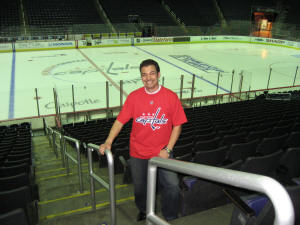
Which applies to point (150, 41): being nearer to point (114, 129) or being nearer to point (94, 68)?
point (94, 68)

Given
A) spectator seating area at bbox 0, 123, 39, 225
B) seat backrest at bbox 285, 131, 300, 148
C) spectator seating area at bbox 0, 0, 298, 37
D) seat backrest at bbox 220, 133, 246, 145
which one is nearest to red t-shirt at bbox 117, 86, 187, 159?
spectator seating area at bbox 0, 123, 39, 225

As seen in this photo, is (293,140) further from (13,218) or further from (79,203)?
(13,218)

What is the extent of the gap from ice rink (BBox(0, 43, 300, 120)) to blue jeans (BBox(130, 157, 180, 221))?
657 cm

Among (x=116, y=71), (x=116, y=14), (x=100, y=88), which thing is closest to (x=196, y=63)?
(x=116, y=71)

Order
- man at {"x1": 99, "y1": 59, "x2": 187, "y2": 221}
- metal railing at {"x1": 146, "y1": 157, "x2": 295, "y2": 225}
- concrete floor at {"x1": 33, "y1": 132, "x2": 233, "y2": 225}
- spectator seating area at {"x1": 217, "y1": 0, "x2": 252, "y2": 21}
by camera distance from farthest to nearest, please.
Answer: spectator seating area at {"x1": 217, "y1": 0, "x2": 252, "y2": 21}
man at {"x1": 99, "y1": 59, "x2": 187, "y2": 221}
concrete floor at {"x1": 33, "y1": 132, "x2": 233, "y2": 225}
metal railing at {"x1": 146, "y1": 157, "x2": 295, "y2": 225}

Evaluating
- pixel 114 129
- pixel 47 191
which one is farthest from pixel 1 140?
pixel 114 129

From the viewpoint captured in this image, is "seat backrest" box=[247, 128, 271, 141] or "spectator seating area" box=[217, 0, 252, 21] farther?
"spectator seating area" box=[217, 0, 252, 21]

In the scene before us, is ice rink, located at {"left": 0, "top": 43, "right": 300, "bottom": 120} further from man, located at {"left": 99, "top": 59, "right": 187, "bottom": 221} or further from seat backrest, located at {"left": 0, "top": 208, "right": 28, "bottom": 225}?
seat backrest, located at {"left": 0, "top": 208, "right": 28, "bottom": 225}

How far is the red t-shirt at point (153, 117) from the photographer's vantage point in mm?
2523

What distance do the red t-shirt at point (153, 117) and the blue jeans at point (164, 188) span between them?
0.44 feet

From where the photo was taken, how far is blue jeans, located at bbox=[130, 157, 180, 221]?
2537 millimetres

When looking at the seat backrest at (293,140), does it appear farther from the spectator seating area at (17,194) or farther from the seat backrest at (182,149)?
the spectator seating area at (17,194)

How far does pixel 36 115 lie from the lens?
35.7 ft

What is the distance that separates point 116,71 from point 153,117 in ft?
48.9
